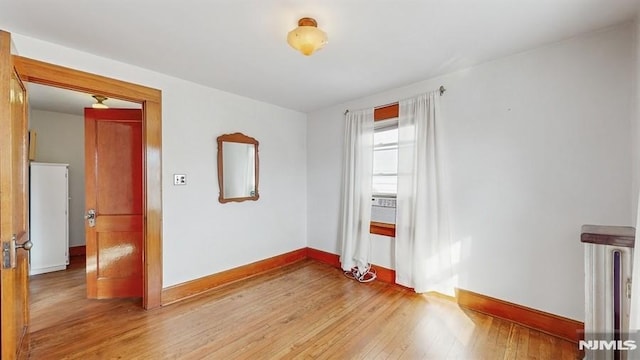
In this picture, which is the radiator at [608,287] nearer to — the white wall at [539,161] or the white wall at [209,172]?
the white wall at [539,161]

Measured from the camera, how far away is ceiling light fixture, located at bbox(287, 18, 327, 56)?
175cm

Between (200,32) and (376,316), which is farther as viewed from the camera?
(376,316)

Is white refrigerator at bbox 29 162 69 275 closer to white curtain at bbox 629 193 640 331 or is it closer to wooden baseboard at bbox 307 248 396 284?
wooden baseboard at bbox 307 248 396 284

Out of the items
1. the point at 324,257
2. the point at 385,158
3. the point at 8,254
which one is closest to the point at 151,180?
the point at 8,254

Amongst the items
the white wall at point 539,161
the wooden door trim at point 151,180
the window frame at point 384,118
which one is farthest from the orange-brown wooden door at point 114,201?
the white wall at point 539,161

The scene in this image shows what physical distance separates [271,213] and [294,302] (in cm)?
144

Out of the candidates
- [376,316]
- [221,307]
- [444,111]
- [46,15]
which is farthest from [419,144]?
[46,15]

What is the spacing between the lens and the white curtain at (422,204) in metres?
2.81

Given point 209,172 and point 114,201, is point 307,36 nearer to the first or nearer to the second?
point 209,172

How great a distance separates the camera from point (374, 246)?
3.49 meters

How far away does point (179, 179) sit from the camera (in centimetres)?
289

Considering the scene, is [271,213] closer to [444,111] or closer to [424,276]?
[424,276]

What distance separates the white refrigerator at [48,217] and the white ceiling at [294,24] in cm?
254

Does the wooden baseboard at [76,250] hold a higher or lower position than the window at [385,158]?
lower
